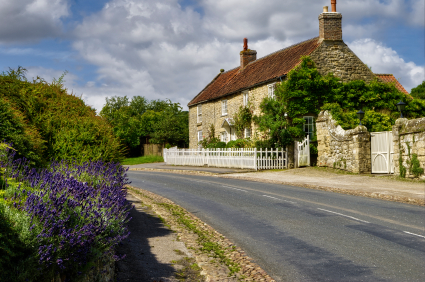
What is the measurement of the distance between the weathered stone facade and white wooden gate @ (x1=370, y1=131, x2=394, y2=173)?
7.69 m

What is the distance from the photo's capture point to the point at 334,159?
23.1 metres

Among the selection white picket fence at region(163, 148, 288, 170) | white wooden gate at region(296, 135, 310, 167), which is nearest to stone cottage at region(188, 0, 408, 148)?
white wooden gate at region(296, 135, 310, 167)

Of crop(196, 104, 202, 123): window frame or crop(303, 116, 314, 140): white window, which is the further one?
crop(196, 104, 202, 123): window frame

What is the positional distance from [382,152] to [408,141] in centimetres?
233

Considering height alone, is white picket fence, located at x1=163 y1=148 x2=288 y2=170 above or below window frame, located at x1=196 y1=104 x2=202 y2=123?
below

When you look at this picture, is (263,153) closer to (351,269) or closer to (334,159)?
(334,159)

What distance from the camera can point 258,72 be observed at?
1276 inches

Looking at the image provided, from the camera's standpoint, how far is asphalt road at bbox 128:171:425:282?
581 cm

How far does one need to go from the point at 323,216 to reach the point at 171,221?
3870 mm

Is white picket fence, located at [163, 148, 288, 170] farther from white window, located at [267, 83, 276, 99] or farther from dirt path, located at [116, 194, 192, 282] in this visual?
dirt path, located at [116, 194, 192, 282]

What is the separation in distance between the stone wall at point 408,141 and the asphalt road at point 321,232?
521 cm

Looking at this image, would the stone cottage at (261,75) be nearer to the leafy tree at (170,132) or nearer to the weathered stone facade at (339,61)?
the weathered stone facade at (339,61)

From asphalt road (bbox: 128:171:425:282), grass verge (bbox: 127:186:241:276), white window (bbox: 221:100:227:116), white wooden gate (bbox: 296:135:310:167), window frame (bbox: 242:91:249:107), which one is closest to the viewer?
asphalt road (bbox: 128:171:425:282)

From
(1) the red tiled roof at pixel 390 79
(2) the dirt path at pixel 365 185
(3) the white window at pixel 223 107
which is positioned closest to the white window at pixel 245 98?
(3) the white window at pixel 223 107
